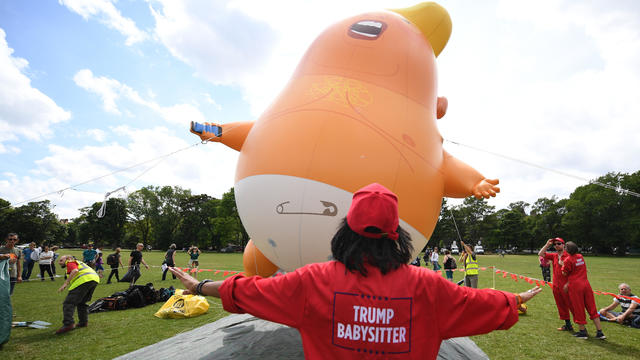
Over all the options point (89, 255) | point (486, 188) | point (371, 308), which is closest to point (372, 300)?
point (371, 308)

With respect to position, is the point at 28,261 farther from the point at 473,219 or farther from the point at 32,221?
the point at 473,219

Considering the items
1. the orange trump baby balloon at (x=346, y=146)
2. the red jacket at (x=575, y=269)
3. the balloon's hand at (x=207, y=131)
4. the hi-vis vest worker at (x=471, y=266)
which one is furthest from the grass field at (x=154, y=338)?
the balloon's hand at (x=207, y=131)

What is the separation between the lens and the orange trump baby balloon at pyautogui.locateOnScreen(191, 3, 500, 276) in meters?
2.99

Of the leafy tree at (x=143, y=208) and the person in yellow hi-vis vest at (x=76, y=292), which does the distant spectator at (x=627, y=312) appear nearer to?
the person in yellow hi-vis vest at (x=76, y=292)

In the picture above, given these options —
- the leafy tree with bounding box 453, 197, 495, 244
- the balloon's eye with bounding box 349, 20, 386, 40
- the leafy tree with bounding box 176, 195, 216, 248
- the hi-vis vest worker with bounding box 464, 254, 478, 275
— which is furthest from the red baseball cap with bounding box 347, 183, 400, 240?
the leafy tree with bounding box 453, 197, 495, 244

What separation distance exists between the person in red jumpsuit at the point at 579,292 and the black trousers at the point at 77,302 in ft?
33.8

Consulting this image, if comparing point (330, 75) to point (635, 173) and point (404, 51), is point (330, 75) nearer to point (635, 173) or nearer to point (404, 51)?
point (404, 51)

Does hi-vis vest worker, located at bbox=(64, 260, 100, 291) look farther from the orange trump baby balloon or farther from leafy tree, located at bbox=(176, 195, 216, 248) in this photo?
leafy tree, located at bbox=(176, 195, 216, 248)

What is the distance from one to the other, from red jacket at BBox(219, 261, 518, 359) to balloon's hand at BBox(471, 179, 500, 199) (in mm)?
2221

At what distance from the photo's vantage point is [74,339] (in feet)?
20.2

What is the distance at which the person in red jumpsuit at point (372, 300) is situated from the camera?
5.01 feet

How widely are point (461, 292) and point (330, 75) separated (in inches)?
110

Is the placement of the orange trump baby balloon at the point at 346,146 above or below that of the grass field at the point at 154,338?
above

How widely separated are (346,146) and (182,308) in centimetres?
709
